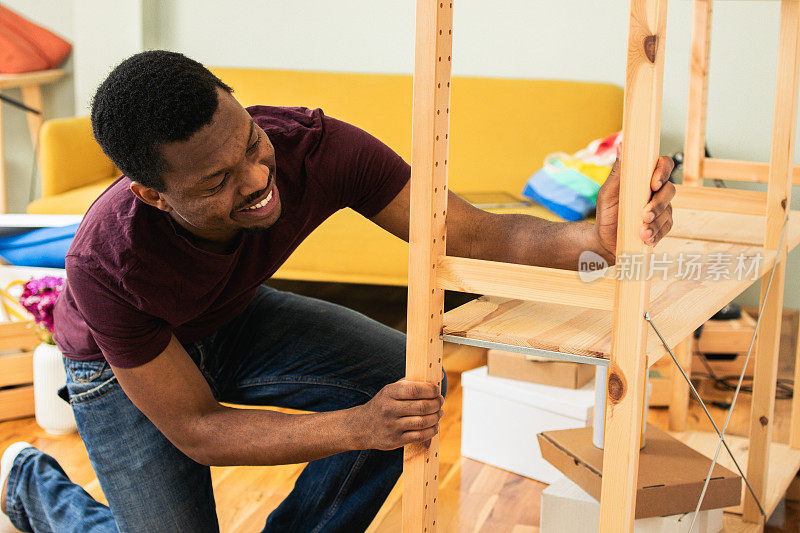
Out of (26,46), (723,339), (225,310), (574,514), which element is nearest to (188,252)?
(225,310)

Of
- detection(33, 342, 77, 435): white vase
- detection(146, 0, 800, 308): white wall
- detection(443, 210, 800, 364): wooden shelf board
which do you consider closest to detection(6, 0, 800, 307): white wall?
detection(146, 0, 800, 308): white wall

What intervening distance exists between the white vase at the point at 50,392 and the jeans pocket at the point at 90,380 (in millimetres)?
797

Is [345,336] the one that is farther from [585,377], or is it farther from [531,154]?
[531,154]

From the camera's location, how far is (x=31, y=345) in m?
2.32

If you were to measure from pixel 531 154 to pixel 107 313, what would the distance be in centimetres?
193

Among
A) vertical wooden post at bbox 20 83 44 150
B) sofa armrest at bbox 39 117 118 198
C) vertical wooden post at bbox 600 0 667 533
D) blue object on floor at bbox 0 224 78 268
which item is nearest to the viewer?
vertical wooden post at bbox 600 0 667 533

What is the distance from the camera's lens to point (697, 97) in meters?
2.08

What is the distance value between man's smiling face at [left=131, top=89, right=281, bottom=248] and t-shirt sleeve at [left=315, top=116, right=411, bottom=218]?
17 centimetres

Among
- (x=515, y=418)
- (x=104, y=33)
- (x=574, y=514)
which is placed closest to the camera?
(x=574, y=514)

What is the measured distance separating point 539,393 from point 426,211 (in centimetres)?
104

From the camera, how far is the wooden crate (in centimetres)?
228

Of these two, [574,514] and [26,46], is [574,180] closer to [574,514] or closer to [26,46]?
[574,514]

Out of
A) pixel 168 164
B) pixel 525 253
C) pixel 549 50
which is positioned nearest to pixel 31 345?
pixel 168 164

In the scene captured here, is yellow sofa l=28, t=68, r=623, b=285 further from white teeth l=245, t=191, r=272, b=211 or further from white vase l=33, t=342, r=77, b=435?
white teeth l=245, t=191, r=272, b=211
